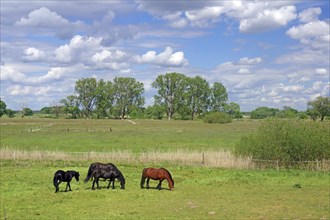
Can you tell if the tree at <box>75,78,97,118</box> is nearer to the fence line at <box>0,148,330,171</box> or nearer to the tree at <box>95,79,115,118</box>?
the tree at <box>95,79,115,118</box>

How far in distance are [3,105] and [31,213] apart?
500ft

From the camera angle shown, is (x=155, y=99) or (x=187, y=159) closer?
A: (x=187, y=159)

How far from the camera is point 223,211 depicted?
A: 17234 mm

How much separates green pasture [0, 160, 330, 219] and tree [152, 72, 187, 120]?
110952mm

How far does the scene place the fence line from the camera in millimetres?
35188

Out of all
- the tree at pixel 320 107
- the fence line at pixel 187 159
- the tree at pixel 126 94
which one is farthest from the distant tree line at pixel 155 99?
the fence line at pixel 187 159

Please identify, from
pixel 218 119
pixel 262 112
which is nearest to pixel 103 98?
pixel 218 119

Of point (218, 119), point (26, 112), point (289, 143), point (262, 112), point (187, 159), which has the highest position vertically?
point (262, 112)

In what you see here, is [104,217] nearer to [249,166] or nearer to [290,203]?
[290,203]

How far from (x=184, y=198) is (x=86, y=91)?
135m

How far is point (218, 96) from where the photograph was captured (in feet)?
486

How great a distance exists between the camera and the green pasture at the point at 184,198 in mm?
17031

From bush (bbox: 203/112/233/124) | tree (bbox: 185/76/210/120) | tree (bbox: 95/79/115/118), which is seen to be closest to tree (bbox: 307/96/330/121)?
bush (bbox: 203/112/233/124)

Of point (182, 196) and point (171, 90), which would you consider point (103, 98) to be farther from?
point (182, 196)
